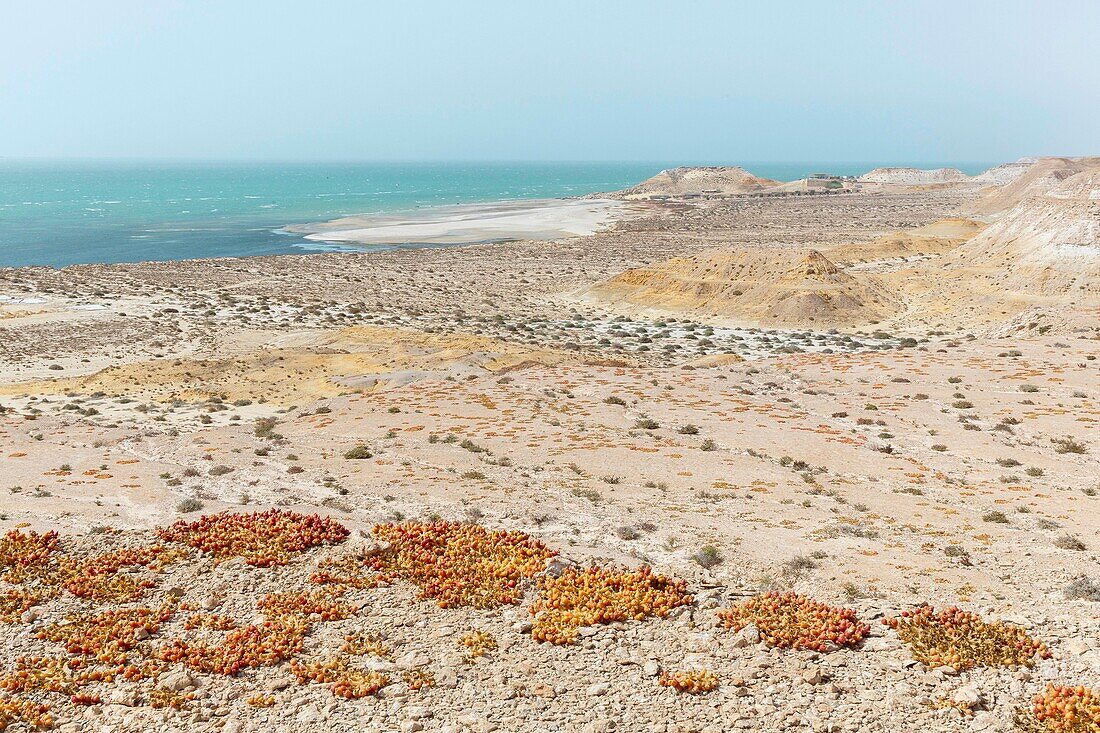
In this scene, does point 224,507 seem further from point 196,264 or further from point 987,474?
point 196,264

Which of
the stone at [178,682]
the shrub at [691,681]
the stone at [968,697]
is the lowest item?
the stone at [178,682]

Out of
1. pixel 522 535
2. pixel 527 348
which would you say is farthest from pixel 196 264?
pixel 522 535

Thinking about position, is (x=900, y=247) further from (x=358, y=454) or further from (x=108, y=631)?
(x=108, y=631)

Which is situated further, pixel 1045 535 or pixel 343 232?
pixel 343 232

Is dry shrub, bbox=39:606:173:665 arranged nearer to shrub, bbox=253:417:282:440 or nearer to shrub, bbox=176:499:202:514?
shrub, bbox=176:499:202:514

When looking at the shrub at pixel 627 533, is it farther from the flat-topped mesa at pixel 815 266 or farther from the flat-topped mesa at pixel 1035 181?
the flat-topped mesa at pixel 1035 181

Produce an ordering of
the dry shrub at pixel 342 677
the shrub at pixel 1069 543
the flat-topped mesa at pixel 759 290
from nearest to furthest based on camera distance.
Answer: the dry shrub at pixel 342 677, the shrub at pixel 1069 543, the flat-topped mesa at pixel 759 290

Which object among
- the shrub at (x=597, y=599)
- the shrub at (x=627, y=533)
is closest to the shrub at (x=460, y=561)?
the shrub at (x=597, y=599)

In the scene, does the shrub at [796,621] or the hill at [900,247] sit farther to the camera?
the hill at [900,247]
